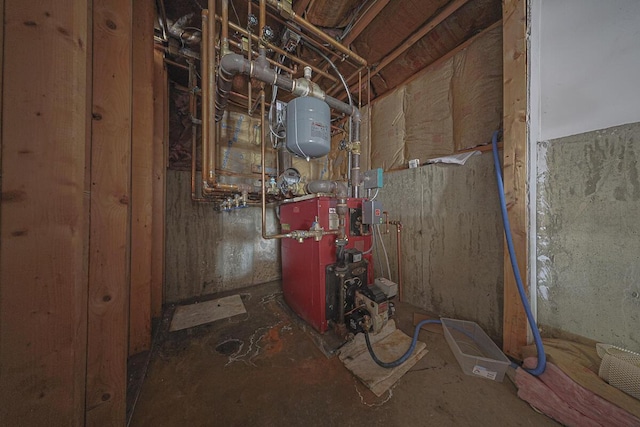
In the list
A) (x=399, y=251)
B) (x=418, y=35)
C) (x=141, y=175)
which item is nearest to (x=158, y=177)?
(x=141, y=175)

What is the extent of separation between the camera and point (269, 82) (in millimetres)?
1314

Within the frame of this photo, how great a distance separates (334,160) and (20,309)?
271cm

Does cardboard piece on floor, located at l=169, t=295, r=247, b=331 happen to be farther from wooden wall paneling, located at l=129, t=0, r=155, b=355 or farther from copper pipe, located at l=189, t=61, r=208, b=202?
copper pipe, located at l=189, t=61, r=208, b=202

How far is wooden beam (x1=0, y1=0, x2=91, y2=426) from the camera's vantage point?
467 millimetres

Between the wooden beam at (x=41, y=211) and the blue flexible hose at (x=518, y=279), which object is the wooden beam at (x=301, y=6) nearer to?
the wooden beam at (x=41, y=211)

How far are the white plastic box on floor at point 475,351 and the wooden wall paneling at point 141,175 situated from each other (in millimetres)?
2088

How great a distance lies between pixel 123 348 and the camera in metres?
0.77

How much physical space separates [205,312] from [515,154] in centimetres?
275

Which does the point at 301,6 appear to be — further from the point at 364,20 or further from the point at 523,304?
the point at 523,304

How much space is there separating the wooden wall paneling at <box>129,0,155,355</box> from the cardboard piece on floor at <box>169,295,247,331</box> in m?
0.32

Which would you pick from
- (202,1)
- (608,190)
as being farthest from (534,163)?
(202,1)

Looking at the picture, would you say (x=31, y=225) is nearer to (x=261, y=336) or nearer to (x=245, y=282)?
(x=261, y=336)

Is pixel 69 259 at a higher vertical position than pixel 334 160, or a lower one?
lower

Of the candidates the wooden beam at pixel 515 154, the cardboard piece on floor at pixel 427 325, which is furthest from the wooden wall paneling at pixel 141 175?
the wooden beam at pixel 515 154
